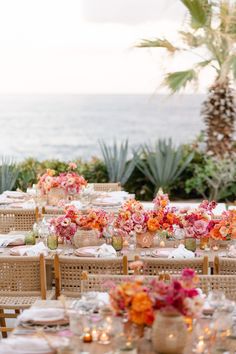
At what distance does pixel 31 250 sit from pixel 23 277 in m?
0.45

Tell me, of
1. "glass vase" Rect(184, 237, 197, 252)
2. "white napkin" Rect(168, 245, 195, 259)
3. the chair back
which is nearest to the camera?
the chair back

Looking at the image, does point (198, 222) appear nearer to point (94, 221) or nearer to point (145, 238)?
point (145, 238)

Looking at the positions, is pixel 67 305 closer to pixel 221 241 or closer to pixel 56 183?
pixel 221 241

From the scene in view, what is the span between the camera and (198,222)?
5832mm

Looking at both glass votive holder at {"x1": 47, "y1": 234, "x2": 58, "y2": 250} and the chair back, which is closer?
the chair back

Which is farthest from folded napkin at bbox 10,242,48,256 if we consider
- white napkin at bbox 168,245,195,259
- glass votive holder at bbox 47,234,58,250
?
white napkin at bbox 168,245,195,259

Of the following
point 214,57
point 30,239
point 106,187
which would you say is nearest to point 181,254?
point 30,239

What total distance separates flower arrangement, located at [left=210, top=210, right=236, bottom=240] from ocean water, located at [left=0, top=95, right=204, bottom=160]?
38435 mm

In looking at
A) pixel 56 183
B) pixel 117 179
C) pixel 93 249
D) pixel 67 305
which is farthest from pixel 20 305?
pixel 117 179

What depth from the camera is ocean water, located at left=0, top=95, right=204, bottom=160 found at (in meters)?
47.5

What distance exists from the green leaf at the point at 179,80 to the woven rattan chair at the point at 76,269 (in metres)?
6.23

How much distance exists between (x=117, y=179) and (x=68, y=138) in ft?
125

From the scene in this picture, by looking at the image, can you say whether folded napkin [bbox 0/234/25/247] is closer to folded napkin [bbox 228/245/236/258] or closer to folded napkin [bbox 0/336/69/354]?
folded napkin [bbox 228/245/236/258]

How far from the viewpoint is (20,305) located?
5141mm
